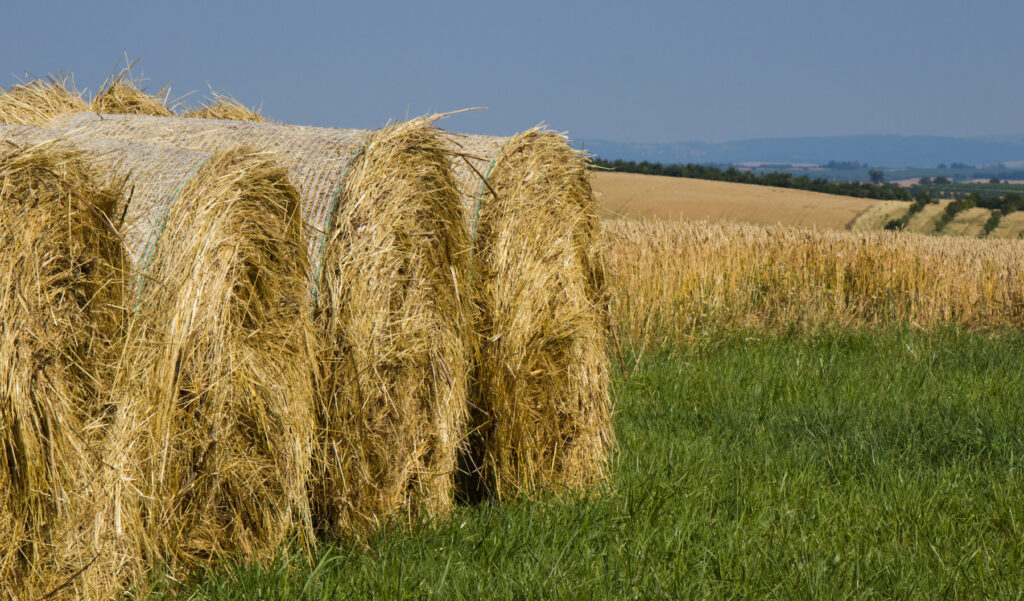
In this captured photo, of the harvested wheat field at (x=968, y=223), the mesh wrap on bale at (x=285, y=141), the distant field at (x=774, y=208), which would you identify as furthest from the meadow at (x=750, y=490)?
the harvested wheat field at (x=968, y=223)

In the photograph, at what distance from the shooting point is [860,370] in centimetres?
844

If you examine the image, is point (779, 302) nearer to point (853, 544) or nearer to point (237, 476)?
point (853, 544)

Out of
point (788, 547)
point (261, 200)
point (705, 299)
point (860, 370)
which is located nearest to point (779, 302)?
point (705, 299)

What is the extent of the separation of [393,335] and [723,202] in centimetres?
3041

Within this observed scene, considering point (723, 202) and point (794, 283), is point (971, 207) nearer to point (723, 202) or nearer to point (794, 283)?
point (723, 202)

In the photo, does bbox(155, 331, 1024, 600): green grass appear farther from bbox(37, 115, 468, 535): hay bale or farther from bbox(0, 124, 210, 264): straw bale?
bbox(0, 124, 210, 264): straw bale

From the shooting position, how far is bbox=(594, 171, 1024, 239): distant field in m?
31.0

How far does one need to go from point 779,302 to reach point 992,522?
693cm

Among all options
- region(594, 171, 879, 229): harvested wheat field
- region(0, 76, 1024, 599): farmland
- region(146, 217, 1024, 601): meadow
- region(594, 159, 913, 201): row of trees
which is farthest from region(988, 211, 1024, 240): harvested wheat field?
region(0, 76, 1024, 599): farmland

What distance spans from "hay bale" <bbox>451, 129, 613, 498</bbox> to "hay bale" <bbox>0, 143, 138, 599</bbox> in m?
2.08

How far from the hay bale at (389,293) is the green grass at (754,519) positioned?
10.4 inches

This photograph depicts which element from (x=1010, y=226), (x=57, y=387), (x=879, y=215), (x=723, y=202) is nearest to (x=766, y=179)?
(x=879, y=215)

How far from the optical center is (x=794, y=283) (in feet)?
39.1

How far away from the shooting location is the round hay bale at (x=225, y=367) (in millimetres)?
3615
